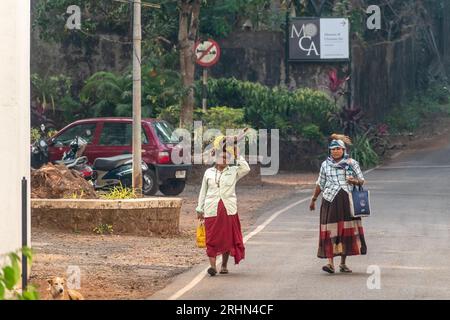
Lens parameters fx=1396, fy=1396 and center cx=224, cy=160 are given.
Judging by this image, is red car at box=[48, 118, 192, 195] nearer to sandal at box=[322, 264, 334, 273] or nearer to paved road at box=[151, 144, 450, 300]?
paved road at box=[151, 144, 450, 300]

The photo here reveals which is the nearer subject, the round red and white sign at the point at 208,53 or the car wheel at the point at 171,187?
the car wheel at the point at 171,187

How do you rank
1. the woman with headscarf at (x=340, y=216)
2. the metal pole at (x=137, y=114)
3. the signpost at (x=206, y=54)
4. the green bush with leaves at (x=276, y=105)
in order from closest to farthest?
the woman with headscarf at (x=340, y=216)
the metal pole at (x=137, y=114)
the signpost at (x=206, y=54)
the green bush with leaves at (x=276, y=105)

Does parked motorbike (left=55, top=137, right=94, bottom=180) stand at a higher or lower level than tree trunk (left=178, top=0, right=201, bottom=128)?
lower

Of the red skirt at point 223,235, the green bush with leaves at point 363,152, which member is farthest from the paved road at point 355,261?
the green bush with leaves at point 363,152

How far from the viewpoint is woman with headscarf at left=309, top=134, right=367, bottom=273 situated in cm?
1752

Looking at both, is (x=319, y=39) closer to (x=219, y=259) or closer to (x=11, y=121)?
(x=219, y=259)

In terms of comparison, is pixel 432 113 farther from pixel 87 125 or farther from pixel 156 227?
pixel 156 227

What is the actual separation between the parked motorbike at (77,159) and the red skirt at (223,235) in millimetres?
10496

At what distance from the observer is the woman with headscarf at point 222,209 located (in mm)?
17422

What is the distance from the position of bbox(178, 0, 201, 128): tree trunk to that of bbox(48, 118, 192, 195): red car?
612cm

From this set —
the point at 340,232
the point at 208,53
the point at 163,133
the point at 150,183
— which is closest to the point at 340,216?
the point at 340,232

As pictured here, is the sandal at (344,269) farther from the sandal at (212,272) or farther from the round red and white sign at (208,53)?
the round red and white sign at (208,53)

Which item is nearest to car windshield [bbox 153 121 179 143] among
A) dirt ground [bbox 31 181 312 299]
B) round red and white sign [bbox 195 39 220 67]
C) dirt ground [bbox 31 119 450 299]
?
dirt ground [bbox 31 119 450 299]

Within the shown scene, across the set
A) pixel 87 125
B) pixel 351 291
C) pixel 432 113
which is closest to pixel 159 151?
pixel 87 125
